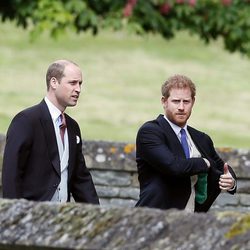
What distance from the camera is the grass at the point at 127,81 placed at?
26719mm

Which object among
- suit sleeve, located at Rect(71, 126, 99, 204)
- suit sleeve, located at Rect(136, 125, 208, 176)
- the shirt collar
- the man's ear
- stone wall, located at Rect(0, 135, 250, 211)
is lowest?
stone wall, located at Rect(0, 135, 250, 211)

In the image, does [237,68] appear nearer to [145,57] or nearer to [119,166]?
[145,57]

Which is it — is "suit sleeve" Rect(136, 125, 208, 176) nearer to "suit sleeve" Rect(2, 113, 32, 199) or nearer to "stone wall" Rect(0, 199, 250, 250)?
"suit sleeve" Rect(2, 113, 32, 199)

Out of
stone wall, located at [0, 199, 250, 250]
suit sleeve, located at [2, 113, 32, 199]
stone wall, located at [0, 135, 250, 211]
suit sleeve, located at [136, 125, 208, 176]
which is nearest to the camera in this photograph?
stone wall, located at [0, 199, 250, 250]

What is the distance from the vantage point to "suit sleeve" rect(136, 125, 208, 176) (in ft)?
21.2

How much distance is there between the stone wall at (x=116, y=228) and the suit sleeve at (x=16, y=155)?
2.36m

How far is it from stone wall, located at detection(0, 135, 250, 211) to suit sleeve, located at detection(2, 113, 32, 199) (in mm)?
2687

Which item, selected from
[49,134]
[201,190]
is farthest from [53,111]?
[201,190]

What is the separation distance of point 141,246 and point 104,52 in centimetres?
3999

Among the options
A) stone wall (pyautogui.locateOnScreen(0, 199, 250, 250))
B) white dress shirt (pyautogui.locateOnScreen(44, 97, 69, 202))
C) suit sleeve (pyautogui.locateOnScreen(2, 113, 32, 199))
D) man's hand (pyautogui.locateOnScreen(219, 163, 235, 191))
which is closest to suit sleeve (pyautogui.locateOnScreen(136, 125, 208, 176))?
man's hand (pyautogui.locateOnScreen(219, 163, 235, 191))

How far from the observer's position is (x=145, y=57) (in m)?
43.6

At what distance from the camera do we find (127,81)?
36.7 m

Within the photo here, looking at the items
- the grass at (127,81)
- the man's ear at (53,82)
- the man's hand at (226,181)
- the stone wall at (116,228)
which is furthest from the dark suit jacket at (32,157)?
the grass at (127,81)

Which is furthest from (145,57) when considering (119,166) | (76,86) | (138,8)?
(76,86)
